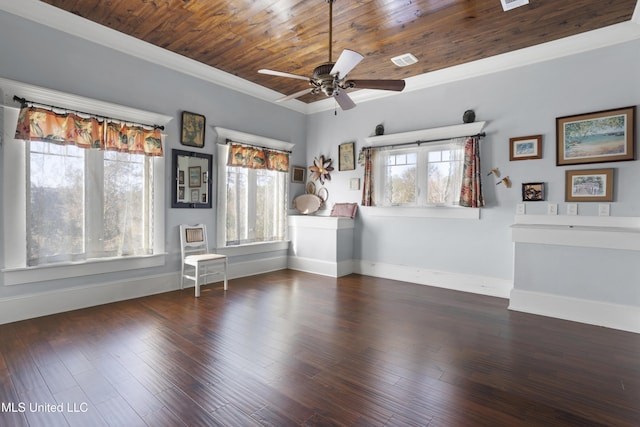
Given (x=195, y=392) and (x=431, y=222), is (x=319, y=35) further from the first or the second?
(x=195, y=392)

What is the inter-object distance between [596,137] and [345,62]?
3044 mm

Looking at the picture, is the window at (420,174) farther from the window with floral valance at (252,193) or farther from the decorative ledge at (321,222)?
the window with floral valance at (252,193)

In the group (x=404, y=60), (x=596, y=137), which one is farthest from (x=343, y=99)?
(x=596, y=137)

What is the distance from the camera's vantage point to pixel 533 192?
3.88m

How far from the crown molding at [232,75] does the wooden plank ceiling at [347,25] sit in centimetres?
9

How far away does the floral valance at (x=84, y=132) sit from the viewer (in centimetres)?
307

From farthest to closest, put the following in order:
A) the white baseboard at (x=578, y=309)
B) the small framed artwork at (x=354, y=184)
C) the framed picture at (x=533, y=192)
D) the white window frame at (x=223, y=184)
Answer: the small framed artwork at (x=354, y=184) → the white window frame at (x=223, y=184) → the framed picture at (x=533, y=192) → the white baseboard at (x=578, y=309)

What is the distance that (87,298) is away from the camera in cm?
352

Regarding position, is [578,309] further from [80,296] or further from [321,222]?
[80,296]

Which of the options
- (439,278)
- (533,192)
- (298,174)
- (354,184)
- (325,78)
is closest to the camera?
(325,78)

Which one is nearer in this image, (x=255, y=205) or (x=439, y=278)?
(x=439, y=278)

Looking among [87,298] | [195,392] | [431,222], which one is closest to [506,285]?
[431,222]

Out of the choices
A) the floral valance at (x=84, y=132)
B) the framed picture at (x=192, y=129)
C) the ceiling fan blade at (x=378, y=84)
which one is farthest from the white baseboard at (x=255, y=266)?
the ceiling fan blade at (x=378, y=84)

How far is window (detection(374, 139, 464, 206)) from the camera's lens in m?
4.50
